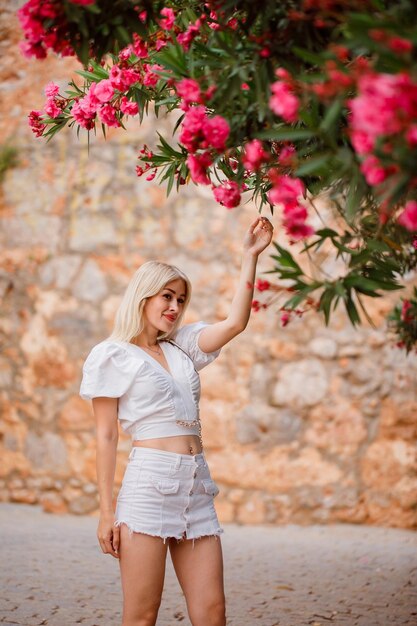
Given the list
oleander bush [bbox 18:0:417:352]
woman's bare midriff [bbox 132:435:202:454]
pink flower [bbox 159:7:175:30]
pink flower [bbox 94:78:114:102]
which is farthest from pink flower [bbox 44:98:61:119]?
woman's bare midriff [bbox 132:435:202:454]

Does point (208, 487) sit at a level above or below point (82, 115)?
below

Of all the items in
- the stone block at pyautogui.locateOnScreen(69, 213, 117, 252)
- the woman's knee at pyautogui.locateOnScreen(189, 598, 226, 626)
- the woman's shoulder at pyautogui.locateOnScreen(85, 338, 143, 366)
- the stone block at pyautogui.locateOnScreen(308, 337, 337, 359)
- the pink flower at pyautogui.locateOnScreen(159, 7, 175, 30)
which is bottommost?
the woman's knee at pyautogui.locateOnScreen(189, 598, 226, 626)

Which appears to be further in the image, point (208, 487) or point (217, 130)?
point (208, 487)

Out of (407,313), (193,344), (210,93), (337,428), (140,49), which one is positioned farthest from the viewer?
(337,428)

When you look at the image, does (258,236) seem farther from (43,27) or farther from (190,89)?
(43,27)

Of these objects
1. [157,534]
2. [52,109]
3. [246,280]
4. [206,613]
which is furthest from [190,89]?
[206,613]

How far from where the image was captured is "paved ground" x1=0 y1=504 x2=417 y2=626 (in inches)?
155

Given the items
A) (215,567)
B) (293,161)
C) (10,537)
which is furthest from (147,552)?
(10,537)

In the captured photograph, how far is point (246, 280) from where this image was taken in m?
2.72

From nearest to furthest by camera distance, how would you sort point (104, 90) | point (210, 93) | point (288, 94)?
point (288, 94), point (210, 93), point (104, 90)

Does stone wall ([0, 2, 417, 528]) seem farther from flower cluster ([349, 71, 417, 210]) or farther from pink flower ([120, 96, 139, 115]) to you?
flower cluster ([349, 71, 417, 210])

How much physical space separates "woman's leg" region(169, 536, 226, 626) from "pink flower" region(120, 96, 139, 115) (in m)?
1.52

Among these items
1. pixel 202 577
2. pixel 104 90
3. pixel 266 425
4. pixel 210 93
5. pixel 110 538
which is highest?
pixel 104 90

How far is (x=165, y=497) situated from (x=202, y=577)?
297 mm
